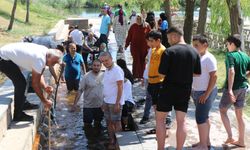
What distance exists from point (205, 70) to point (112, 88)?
1.63 meters

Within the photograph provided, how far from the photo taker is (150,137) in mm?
7031

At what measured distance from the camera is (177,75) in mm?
5637

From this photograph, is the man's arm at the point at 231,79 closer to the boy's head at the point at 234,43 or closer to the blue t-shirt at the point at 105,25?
the boy's head at the point at 234,43

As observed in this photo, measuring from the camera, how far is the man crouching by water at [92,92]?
805 cm

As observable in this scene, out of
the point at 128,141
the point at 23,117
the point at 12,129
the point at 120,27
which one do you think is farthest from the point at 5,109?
the point at 120,27

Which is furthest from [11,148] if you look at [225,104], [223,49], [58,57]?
[223,49]

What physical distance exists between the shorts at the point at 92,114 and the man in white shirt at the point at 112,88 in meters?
1.18

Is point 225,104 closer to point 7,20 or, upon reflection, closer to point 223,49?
point 223,49

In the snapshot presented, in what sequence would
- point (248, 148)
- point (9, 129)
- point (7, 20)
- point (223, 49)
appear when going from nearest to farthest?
1. point (9, 129)
2. point (248, 148)
3. point (223, 49)
4. point (7, 20)

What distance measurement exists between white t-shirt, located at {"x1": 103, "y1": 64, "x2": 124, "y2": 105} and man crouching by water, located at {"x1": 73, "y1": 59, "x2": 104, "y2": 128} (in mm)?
968

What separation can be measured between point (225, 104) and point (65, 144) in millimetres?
3186

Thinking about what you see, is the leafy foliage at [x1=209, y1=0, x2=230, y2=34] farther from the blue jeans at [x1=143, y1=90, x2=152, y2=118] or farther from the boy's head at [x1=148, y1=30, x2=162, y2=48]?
the boy's head at [x1=148, y1=30, x2=162, y2=48]

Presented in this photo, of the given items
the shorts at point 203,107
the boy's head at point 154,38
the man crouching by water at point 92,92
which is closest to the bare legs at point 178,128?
the shorts at point 203,107

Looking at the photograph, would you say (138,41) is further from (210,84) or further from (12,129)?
(12,129)
